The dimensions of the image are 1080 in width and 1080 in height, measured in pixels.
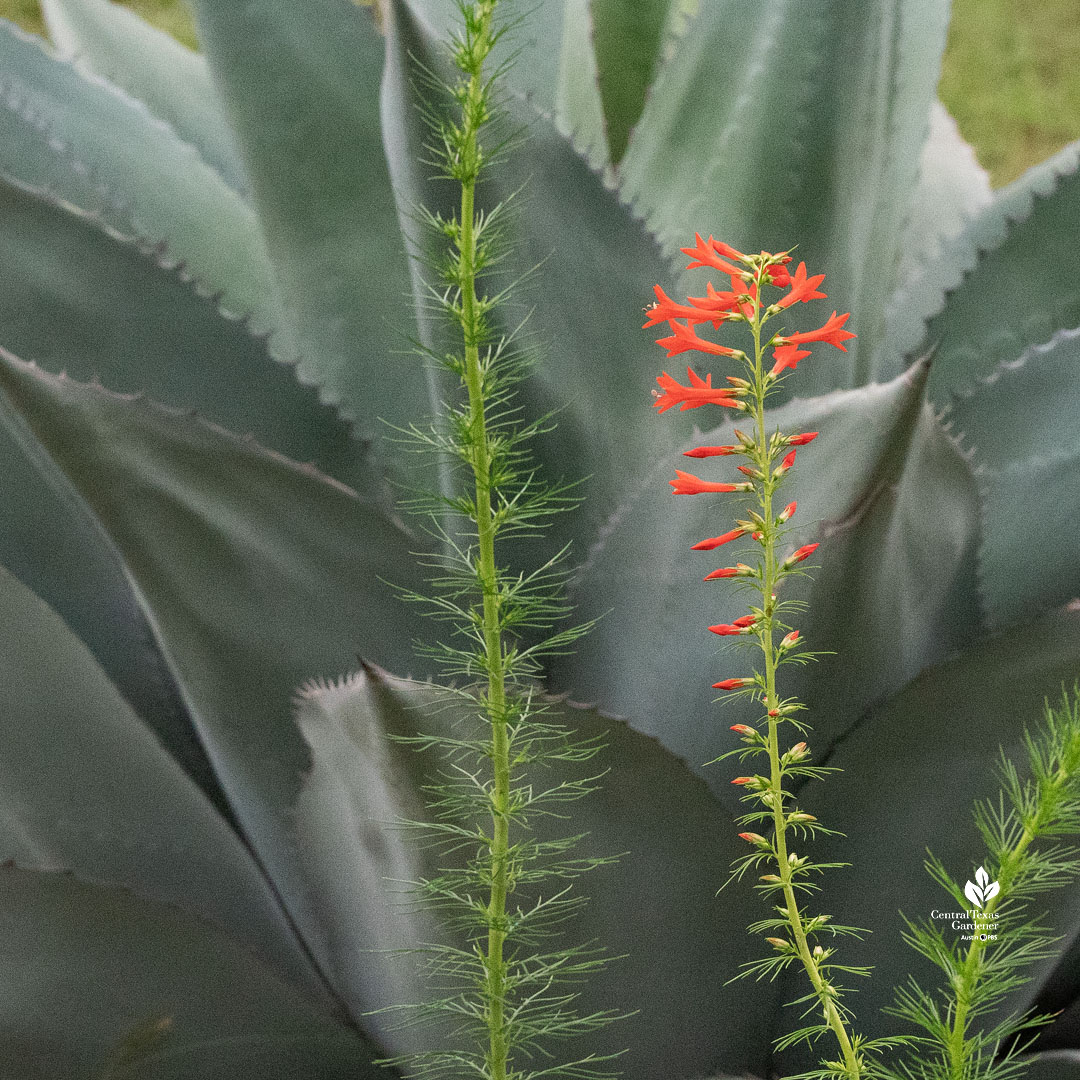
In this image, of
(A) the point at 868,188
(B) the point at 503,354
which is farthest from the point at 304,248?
(A) the point at 868,188

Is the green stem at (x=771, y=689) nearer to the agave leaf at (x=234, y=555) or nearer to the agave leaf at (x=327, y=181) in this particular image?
the agave leaf at (x=234, y=555)

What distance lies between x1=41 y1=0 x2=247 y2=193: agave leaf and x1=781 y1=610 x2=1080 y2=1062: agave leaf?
0.73m

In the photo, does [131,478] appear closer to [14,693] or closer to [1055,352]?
[14,693]

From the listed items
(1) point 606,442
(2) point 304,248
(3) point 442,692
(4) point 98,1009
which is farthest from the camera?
(2) point 304,248

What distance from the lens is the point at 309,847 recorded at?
1.86 ft

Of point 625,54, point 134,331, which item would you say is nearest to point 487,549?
point 134,331

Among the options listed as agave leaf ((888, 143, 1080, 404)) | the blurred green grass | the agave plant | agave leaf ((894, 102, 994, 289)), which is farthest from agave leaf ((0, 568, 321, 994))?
the blurred green grass

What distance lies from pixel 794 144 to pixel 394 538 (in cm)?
32

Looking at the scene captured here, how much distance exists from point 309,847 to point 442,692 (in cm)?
16

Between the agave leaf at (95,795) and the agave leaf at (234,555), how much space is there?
39 millimetres

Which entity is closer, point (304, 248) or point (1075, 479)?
point (1075, 479)

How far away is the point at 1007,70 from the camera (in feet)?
6.99

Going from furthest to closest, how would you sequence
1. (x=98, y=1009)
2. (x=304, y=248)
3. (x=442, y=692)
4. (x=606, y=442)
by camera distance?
(x=304, y=248) < (x=606, y=442) < (x=98, y=1009) < (x=442, y=692)

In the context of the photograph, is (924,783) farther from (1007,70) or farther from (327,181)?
(1007,70)
